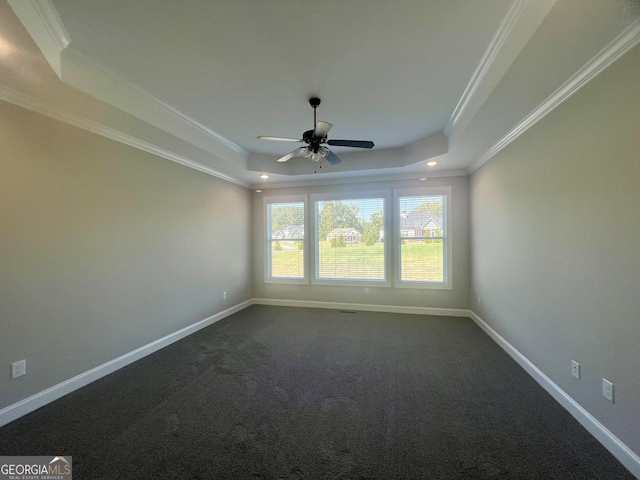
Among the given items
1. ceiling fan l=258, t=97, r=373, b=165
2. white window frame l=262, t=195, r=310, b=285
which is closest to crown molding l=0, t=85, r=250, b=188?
ceiling fan l=258, t=97, r=373, b=165

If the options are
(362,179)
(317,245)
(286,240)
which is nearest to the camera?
(362,179)

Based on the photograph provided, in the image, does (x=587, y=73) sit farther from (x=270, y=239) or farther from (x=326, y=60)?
(x=270, y=239)

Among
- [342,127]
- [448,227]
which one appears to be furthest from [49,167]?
[448,227]

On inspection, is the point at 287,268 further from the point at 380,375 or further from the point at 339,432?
the point at 339,432

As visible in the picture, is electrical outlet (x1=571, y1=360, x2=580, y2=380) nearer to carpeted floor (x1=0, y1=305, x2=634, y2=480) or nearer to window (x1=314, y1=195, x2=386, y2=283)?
carpeted floor (x1=0, y1=305, x2=634, y2=480)

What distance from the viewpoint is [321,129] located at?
238 centimetres

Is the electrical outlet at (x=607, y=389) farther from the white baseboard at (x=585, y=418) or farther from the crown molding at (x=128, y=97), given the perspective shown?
the crown molding at (x=128, y=97)

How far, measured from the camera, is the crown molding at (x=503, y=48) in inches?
55.1

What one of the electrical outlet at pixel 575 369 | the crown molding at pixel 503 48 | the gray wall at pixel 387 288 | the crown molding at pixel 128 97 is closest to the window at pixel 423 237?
the gray wall at pixel 387 288

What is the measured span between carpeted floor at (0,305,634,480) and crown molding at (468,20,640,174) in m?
2.50

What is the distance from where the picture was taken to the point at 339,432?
6.01 feet

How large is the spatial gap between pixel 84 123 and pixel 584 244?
4.47m

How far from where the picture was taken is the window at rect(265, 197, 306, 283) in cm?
536

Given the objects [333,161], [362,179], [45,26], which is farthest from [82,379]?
[362,179]
